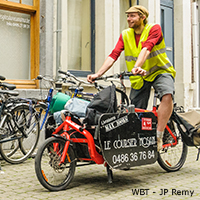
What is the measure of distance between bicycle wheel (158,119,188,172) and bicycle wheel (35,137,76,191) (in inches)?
65.4

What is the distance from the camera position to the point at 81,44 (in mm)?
9094

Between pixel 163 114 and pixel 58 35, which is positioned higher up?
pixel 58 35

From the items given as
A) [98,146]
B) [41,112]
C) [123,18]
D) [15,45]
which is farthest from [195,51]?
[98,146]

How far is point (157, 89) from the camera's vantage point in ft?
17.2

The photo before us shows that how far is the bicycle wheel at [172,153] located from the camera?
555 cm

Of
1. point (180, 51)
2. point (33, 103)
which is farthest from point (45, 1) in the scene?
point (180, 51)

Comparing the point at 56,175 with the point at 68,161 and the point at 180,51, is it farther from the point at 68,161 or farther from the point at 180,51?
the point at 180,51

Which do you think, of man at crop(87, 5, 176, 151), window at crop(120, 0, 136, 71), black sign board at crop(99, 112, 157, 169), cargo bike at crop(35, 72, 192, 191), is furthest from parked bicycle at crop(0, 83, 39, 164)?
window at crop(120, 0, 136, 71)

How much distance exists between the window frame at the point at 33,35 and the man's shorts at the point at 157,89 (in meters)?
2.89

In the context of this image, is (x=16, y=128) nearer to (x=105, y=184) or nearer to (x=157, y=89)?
(x=105, y=184)

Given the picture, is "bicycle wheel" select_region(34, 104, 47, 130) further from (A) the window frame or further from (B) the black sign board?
(B) the black sign board

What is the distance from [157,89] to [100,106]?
1.16m

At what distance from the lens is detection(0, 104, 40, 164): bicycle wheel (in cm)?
579

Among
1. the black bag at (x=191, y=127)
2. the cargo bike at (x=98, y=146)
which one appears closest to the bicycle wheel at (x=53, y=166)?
the cargo bike at (x=98, y=146)
